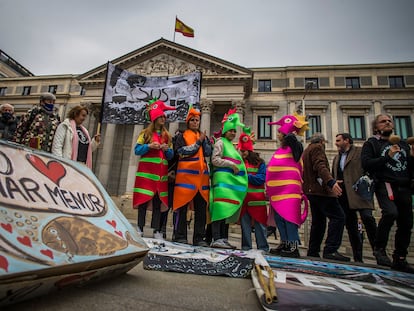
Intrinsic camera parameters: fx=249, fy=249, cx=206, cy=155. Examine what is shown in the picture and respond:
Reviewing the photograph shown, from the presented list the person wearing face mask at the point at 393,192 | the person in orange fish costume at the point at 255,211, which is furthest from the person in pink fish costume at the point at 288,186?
the person wearing face mask at the point at 393,192

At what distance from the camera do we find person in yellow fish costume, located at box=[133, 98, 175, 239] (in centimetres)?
365

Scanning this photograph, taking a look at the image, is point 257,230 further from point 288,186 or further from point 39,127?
point 39,127

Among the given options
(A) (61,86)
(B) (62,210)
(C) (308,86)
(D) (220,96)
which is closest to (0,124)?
(B) (62,210)

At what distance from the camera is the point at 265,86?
24.0 meters

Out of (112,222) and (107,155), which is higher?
(107,155)

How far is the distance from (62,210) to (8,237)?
36 centimetres

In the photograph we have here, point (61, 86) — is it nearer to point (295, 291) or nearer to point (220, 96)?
point (220, 96)

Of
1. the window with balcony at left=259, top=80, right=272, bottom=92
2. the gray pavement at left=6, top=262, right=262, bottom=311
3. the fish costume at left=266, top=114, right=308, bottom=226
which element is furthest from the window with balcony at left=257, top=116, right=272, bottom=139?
the gray pavement at left=6, top=262, right=262, bottom=311

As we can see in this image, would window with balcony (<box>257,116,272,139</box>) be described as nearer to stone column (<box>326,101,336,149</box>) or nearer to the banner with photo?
stone column (<box>326,101,336,149</box>)

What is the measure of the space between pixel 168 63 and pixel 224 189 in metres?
22.2

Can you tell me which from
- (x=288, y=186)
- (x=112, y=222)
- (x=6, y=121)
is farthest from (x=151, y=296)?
(x=6, y=121)

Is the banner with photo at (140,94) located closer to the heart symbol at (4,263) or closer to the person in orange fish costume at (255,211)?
the person in orange fish costume at (255,211)

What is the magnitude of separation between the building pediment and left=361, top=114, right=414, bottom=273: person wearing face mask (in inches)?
787

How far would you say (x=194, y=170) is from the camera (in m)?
3.54
